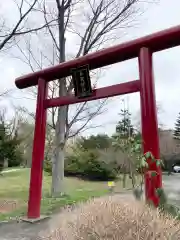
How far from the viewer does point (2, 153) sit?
14578 mm

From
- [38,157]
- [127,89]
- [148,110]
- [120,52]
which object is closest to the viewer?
[148,110]

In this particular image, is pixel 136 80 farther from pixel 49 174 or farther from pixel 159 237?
pixel 49 174

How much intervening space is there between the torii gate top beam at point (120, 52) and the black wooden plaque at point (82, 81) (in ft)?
0.40

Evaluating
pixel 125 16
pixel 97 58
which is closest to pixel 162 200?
pixel 97 58

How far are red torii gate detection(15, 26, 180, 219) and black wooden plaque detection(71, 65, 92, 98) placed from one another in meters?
0.10

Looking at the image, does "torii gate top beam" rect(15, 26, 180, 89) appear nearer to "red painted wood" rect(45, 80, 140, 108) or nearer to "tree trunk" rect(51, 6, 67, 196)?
"red painted wood" rect(45, 80, 140, 108)

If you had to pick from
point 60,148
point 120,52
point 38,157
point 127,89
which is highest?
point 120,52

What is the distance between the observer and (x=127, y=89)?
13.5 feet

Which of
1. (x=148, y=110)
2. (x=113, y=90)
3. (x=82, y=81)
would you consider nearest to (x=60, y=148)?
(x=82, y=81)

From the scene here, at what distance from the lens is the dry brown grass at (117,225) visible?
1801mm

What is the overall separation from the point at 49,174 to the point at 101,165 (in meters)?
3.92

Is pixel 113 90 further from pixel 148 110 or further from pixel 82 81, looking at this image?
pixel 148 110

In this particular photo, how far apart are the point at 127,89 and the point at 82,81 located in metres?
1.01

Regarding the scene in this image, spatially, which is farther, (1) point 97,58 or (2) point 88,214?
(1) point 97,58
